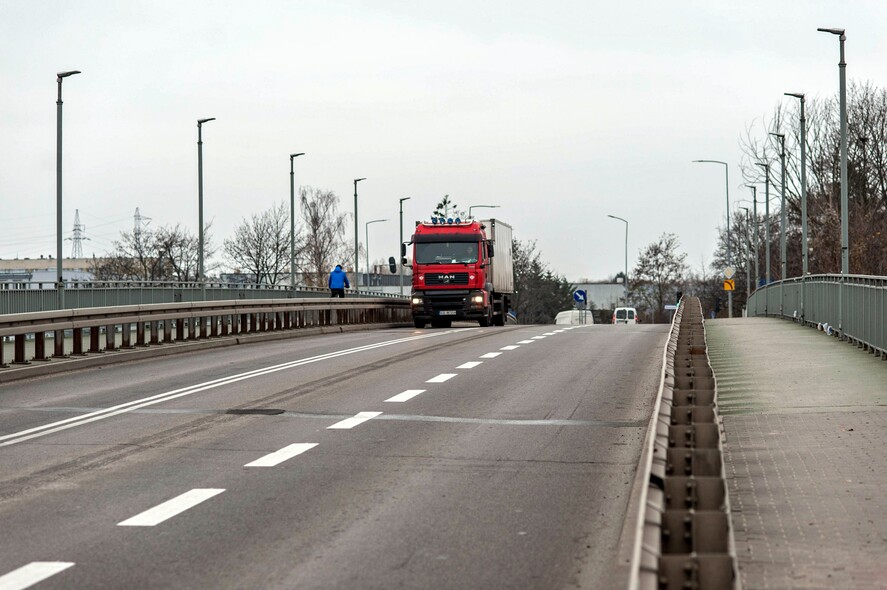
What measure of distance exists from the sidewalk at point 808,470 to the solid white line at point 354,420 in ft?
10.7

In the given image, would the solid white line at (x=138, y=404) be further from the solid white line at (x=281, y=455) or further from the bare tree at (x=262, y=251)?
the bare tree at (x=262, y=251)

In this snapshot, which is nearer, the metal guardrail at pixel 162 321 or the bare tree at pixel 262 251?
the metal guardrail at pixel 162 321

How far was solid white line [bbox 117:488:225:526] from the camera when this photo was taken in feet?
23.5

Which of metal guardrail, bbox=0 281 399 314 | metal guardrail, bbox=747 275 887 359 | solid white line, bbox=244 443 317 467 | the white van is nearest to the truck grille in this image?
metal guardrail, bbox=0 281 399 314

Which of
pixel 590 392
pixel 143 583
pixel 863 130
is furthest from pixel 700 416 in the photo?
pixel 863 130

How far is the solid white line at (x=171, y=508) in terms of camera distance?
23.5ft

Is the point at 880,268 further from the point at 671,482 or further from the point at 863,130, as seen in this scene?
the point at 671,482

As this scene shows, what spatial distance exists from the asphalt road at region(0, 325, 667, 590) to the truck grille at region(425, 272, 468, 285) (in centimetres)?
2241

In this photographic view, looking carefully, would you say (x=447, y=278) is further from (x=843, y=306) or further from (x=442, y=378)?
(x=442, y=378)

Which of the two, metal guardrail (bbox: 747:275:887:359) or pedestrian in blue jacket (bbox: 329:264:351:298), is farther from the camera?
pedestrian in blue jacket (bbox: 329:264:351:298)

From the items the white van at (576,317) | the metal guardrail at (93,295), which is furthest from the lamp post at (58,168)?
the white van at (576,317)

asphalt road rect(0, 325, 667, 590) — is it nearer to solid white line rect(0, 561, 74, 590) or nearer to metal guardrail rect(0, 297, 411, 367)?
solid white line rect(0, 561, 74, 590)

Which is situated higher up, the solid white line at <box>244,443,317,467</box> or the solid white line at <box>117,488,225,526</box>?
the solid white line at <box>244,443,317,467</box>

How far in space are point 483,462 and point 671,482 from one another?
3921mm
